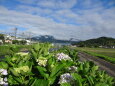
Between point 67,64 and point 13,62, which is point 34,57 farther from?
point 67,64

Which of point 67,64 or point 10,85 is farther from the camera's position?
point 67,64

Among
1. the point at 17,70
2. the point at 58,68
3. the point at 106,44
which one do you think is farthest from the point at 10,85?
A: the point at 106,44

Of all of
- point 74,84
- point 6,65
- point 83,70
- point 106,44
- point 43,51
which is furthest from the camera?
point 106,44

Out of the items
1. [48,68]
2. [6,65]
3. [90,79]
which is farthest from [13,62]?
[90,79]

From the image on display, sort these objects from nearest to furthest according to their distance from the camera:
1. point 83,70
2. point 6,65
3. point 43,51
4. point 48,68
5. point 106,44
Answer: point 48,68, point 83,70, point 6,65, point 43,51, point 106,44

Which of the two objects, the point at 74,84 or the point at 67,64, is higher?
the point at 67,64

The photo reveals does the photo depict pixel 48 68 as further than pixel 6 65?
No

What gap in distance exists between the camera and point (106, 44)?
18575 centimetres

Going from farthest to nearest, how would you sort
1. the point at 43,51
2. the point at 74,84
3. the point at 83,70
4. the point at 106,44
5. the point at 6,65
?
1. the point at 106,44
2. the point at 43,51
3. the point at 6,65
4. the point at 83,70
5. the point at 74,84

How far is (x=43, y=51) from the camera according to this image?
10.4ft

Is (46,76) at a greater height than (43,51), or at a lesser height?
lesser

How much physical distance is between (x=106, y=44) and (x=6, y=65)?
189 m

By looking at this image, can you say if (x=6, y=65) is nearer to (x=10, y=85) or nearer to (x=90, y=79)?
(x=10, y=85)

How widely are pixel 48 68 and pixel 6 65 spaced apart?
777mm
